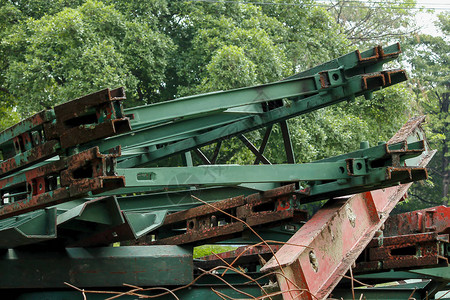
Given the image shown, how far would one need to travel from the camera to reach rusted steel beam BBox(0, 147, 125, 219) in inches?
143

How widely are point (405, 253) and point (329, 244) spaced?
37.4 inches

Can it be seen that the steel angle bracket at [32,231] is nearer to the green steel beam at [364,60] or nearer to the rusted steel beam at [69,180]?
the rusted steel beam at [69,180]

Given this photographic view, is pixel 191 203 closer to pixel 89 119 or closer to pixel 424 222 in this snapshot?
pixel 424 222

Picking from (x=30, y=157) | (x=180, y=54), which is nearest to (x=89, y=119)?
(x=30, y=157)

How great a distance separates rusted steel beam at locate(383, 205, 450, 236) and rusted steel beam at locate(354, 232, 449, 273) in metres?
0.21

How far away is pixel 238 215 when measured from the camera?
5.35 meters

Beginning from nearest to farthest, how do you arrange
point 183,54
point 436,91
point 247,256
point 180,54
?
point 247,256 < point 183,54 < point 180,54 < point 436,91

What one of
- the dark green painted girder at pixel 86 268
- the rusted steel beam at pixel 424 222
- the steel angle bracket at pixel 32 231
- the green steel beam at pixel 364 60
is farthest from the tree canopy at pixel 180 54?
the steel angle bracket at pixel 32 231

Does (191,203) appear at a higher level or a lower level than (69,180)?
lower

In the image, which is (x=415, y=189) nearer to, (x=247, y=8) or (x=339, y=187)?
(x=247, y=8)

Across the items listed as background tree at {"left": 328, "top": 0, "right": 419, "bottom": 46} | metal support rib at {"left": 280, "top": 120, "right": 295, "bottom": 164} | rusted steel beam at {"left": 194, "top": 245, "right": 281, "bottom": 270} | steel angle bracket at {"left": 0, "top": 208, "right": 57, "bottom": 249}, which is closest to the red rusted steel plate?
steel angle bracket at {"left": 0, "top": 208, "right": 57, "bottom": 249}

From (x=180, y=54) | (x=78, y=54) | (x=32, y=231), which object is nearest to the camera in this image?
(x=32, y=231)

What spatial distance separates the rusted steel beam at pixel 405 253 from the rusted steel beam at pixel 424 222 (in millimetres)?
214

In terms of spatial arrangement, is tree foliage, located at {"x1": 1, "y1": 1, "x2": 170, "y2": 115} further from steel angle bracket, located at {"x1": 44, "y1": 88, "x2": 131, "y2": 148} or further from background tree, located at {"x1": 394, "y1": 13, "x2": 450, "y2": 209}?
background tree, located at {"x1": 394, "y1": 13, "x2": 450, "y2": 209}
